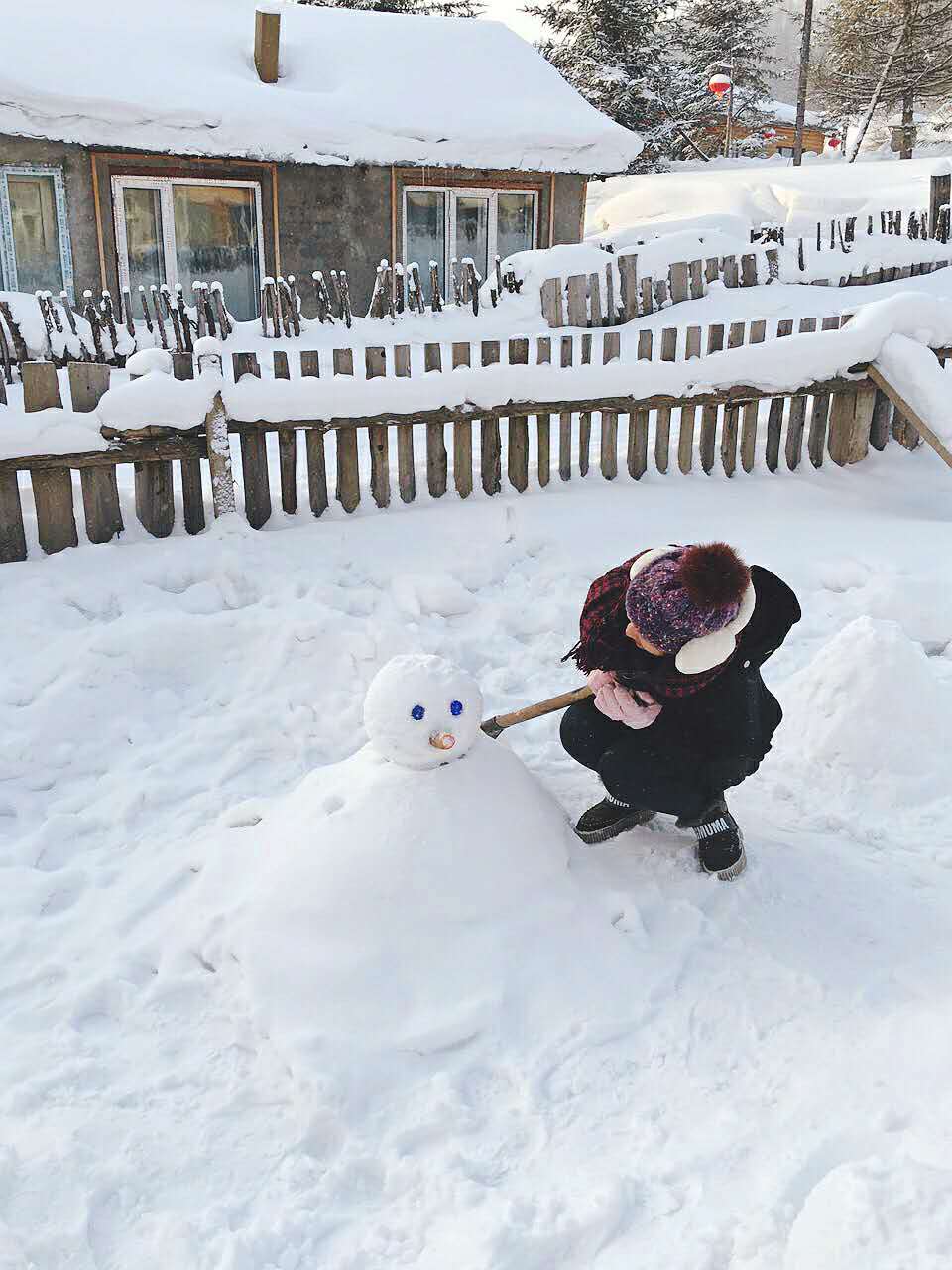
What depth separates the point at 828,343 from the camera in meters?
6.30

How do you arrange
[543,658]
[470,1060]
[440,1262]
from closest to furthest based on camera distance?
[440,1262], [470,1060], [543,658]

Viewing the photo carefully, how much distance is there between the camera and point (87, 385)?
4.80 m

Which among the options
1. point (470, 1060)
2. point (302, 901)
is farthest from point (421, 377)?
point (470, 1060)

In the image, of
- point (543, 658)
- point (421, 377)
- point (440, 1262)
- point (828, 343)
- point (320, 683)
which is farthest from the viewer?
point (828, 343)

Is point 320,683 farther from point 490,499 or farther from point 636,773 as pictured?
point 490,499

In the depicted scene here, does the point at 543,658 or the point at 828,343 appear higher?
the point at 828,343

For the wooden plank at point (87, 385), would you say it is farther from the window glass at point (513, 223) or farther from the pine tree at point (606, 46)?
the pine tree at point (606, 46)

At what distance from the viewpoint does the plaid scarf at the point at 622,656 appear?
111 inches

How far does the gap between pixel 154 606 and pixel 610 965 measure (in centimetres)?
268

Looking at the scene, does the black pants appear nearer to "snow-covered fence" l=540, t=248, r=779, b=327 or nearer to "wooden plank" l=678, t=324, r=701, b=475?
"wooden plank" l=678, t=324, r=701, b=475

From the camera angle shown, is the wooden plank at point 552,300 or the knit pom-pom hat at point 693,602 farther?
the wooden plank at point 552,300

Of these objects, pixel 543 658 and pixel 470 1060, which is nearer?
pixel 470 1060

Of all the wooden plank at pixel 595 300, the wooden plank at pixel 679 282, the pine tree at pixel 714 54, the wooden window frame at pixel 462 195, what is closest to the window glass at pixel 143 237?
the wooden window frame at pixel 462 195

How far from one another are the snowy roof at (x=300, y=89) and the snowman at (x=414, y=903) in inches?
423
